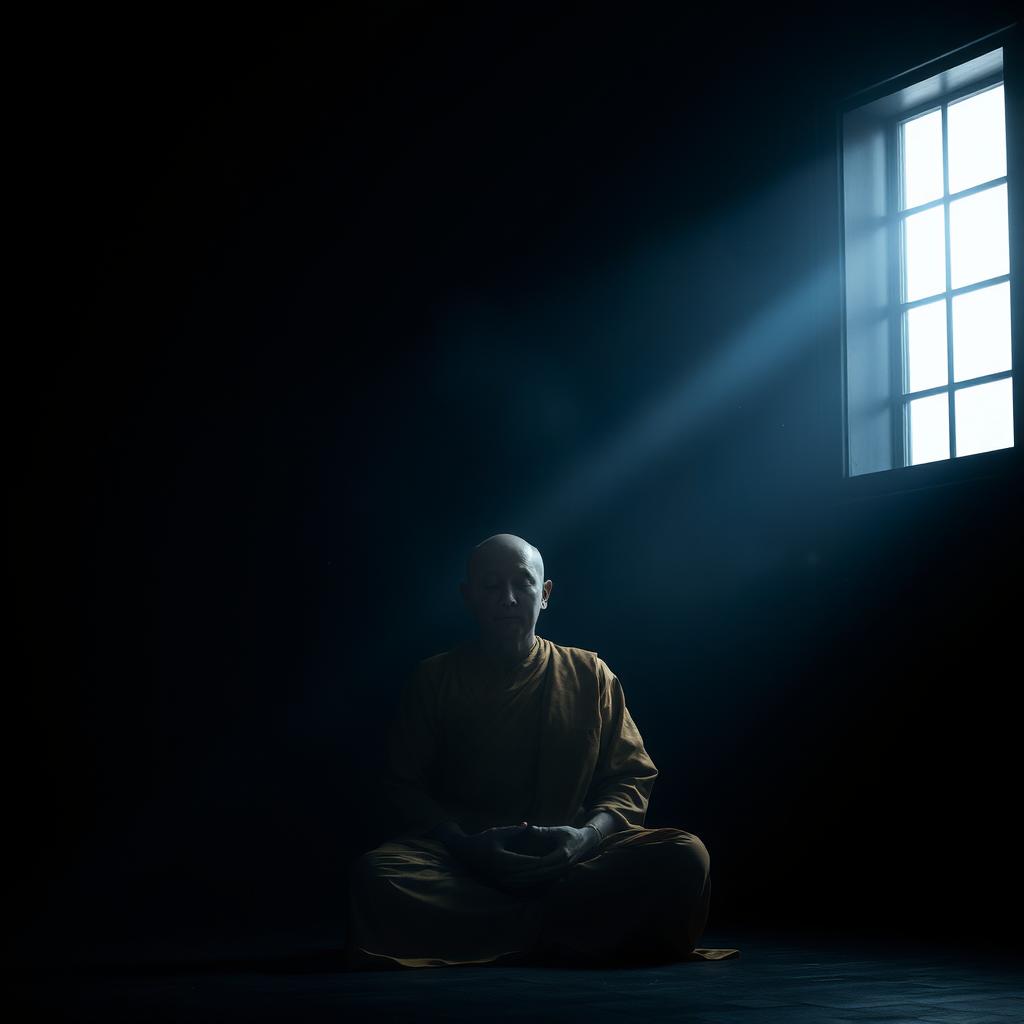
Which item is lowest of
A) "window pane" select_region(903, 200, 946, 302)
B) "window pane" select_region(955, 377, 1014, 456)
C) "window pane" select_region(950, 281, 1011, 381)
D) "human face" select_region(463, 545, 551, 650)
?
"human face" select_region(463, 545, 551, 650)

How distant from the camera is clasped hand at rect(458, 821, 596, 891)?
344cm

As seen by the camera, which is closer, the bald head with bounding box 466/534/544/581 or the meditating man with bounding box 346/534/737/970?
the meditating man with bounding box 346/534/737/970

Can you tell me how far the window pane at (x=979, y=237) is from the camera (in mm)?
4516

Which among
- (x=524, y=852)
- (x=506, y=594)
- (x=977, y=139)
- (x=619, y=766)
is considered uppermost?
(x=977, y=139)

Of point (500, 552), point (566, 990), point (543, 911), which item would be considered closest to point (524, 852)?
point (543, 911)

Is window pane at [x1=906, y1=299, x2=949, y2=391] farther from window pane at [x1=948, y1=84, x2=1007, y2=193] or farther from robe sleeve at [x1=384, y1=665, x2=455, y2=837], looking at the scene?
robe sleeve at [x1=384, y1=665, x2=455, y2=837]

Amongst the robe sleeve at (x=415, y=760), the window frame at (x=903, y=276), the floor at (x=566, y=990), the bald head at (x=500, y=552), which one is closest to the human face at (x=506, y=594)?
the bald head at (x=500, y=552)

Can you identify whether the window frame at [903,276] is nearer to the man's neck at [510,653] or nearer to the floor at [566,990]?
the man's neck at [510,653]

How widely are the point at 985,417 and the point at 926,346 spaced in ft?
1.30

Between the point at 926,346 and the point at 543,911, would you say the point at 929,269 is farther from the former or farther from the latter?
the point at 543,911

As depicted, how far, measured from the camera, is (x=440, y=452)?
5285 millimetres

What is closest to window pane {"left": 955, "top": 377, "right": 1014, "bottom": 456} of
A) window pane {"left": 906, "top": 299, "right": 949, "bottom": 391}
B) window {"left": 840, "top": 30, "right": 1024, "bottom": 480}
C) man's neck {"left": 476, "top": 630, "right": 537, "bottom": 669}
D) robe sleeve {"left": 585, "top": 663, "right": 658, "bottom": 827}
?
window {"left": 840, "top": 30, "right": 1024, "bottom": 480}

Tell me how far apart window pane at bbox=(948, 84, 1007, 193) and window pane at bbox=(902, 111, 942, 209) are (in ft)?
0.25

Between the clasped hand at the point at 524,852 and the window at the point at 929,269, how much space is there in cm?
182
